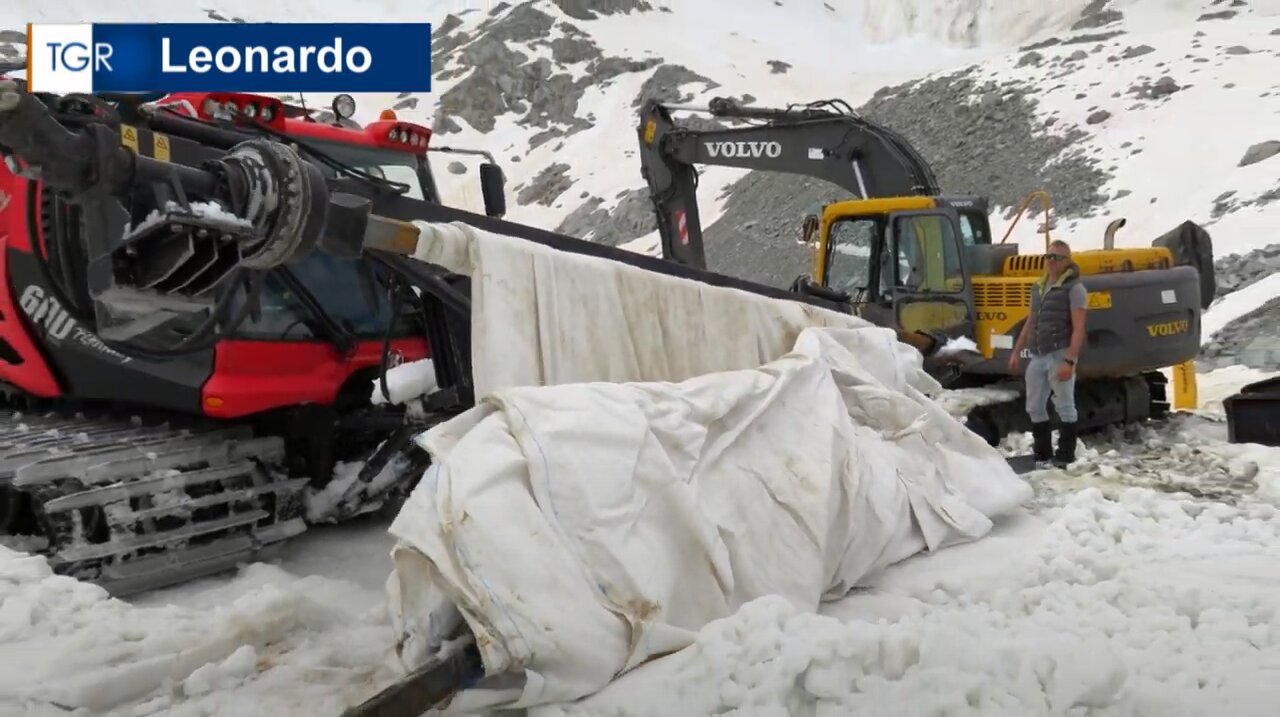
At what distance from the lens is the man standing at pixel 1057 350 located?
6.25 metres

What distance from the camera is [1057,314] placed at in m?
6.32

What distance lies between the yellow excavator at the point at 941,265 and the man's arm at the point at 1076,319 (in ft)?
2.32

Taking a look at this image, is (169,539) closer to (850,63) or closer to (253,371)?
(253,371)

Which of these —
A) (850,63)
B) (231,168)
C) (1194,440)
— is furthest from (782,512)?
(850,63)

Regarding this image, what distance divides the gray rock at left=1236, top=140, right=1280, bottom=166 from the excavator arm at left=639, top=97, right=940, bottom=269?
13.0m

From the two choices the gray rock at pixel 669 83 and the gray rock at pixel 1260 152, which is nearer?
the gray rock at pixel 1260 152

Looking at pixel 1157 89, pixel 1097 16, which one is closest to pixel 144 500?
pixel 1157 89

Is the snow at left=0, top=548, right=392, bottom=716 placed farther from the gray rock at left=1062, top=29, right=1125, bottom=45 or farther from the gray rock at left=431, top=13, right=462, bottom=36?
the gray rock at left=431, top=13, right=462, bottom=36

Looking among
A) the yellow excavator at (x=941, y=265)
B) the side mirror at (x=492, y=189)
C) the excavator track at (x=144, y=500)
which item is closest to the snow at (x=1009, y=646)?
the excavator track at (x=144, y=500)

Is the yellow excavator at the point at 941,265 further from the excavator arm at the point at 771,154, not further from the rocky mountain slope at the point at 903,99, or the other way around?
the rocky mountain slope at the point at 903,99

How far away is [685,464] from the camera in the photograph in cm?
318

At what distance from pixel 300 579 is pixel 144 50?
633 cm

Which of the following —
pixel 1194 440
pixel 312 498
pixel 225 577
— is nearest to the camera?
pixel 225 577

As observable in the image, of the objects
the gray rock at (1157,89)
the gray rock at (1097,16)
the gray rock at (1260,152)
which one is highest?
the gray rock at (1097,16)
